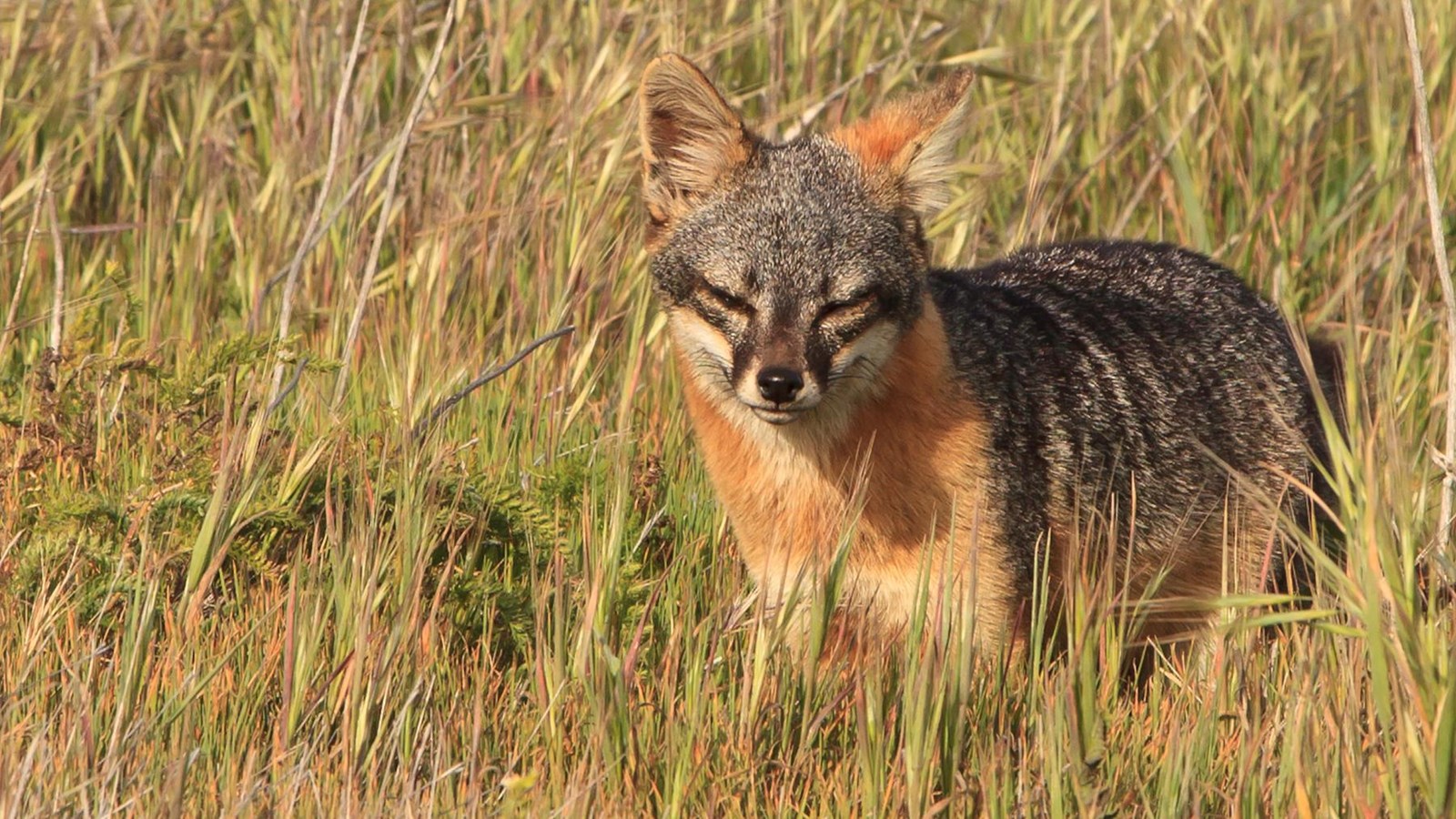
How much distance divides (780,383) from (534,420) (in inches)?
51.3

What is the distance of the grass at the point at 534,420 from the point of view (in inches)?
129

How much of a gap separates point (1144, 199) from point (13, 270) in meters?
4.11

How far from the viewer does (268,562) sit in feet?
13.7

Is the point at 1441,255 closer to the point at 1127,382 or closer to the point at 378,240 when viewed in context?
the point at 1127,382

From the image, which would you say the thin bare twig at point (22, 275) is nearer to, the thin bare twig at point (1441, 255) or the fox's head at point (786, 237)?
the fox's head at point (786, 237)

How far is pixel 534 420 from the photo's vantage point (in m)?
5.15

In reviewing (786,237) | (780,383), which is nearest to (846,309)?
(786,237)

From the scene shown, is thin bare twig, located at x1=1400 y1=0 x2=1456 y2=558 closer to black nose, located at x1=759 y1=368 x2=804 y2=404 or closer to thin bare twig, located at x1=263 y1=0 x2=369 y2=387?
black nose, located at x1=759 y1=368 x2=804 y2=404

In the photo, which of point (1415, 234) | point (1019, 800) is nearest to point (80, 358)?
point (1019, 800)

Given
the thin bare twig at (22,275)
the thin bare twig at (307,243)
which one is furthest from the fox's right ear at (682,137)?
the thin bare twig at (22,275)

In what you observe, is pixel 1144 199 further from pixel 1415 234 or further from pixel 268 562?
pixel 268 562

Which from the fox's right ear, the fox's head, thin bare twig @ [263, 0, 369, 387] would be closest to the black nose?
the fox's head

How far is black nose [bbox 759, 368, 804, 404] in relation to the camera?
4.04 meters

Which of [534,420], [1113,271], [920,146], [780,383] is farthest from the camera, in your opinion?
[1113,271]
